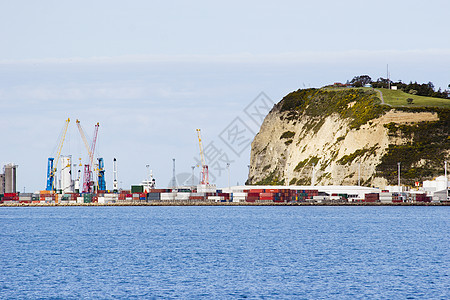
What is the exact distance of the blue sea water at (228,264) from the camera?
171ft

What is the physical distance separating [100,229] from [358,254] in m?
53.9

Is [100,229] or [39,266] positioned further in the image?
[100,229]

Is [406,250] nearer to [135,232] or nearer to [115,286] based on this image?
[115,286]

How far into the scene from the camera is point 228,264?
218ft

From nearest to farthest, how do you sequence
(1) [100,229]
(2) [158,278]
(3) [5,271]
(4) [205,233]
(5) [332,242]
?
(2) [158,278]
(3) [5,271]
(5) [332,242]
(4) [205,233]
(1) [100,229]

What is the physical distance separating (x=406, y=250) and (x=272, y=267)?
22.1 metres

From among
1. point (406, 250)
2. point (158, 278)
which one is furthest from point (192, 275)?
point (406, 250)

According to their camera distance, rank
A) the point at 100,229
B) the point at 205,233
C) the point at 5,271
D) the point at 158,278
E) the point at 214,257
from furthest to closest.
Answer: the point at 100,229 < the point at 205,233 < the point at 214,257 < the point at 5,271 < the point at 158,278

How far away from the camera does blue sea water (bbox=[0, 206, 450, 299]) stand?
171 ft

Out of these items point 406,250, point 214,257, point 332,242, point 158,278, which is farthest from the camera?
point 332,242

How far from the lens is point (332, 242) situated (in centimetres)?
8844

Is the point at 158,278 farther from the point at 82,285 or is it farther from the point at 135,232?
the point at 135,232

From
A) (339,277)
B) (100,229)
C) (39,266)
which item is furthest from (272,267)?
(100,229)

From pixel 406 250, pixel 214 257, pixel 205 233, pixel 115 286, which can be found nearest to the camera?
pixel 115 286
